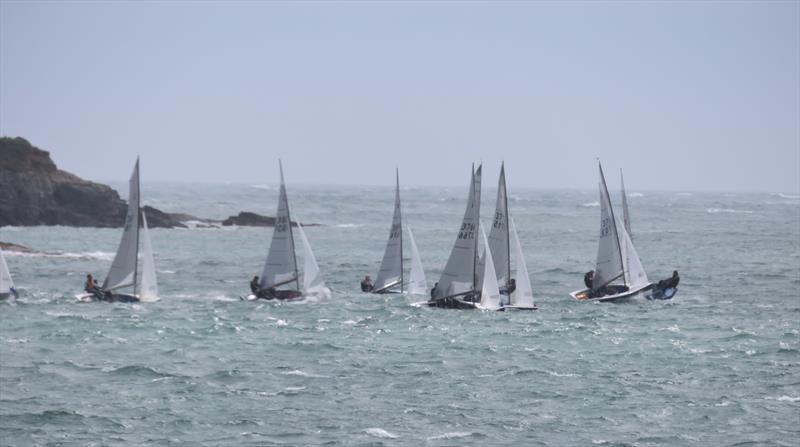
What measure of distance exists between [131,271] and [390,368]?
22.0m

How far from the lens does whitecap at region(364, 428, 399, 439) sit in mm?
29325

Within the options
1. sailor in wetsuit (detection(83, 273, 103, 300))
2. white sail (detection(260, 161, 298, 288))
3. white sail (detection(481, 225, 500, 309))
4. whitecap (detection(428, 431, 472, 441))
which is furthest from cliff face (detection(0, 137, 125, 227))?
whitecap (detection(428, 431, 472, 441))

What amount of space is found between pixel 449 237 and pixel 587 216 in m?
68.2

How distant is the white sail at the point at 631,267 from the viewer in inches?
2272

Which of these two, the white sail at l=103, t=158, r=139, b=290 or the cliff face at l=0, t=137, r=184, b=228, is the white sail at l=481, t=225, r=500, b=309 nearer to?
the white sail at l=103, t=158, r=139, b=290

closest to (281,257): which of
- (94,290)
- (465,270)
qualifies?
(94,290)

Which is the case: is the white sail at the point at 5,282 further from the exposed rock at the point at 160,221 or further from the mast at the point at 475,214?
the exposed rock at the point at 160,221

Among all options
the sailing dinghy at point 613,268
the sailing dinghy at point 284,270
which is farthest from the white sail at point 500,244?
the sailing dinghy at point 284,270

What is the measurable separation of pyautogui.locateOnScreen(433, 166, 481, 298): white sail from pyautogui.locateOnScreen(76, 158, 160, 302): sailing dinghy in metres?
14.1

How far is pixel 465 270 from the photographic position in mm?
53875

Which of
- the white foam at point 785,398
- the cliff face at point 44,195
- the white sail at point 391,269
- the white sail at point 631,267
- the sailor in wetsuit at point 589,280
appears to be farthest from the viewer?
the cliff face at point 44,195

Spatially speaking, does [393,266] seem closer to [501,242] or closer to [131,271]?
[501,242]

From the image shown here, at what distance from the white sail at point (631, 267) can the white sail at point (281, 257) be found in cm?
1699

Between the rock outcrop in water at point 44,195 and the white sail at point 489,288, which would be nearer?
the white sail at point 489,288
